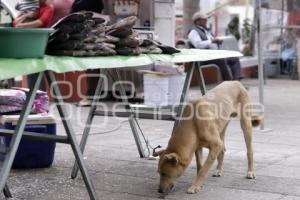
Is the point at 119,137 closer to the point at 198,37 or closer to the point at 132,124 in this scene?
the point at 132,124

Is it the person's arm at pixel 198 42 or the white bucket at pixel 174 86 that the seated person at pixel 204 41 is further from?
the white bucket at pixel 174 86

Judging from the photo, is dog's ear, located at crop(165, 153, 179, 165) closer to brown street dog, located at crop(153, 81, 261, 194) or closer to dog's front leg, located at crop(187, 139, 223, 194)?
brown street dog, located at crop(153, 81, 261, 194)

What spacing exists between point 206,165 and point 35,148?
1744mm

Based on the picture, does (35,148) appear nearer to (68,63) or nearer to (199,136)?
(199,136)

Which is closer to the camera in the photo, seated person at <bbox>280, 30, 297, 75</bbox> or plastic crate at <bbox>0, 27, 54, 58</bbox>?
plastic crate at <bbox>0, 27, 54, 58</bbox>

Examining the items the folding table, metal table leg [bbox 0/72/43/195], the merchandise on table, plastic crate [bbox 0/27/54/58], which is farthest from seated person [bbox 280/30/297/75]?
plastic crate [bbox 0/27/54/58]

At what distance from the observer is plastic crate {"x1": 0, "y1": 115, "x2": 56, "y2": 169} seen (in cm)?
605

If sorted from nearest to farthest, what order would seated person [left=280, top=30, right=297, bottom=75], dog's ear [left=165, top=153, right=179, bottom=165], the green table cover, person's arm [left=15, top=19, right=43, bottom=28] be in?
the green table cover
dog's ear [left=165, top=153, right=179, bottom=165]
person's arm [left=15, top=19, right=43, bottom=28]
seated person [left=280, top=30, right=297, bottom=75]

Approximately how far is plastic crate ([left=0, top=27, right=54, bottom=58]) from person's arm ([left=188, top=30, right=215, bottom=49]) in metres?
8.34

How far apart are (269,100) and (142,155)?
605cm

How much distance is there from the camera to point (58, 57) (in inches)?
168

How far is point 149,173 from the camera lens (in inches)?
240

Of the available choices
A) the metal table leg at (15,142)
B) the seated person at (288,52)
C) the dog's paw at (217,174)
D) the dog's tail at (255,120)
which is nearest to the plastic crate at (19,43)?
the metal table leg at (15,142)

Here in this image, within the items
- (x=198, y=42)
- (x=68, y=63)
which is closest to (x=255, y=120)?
(x=68, y=63)
